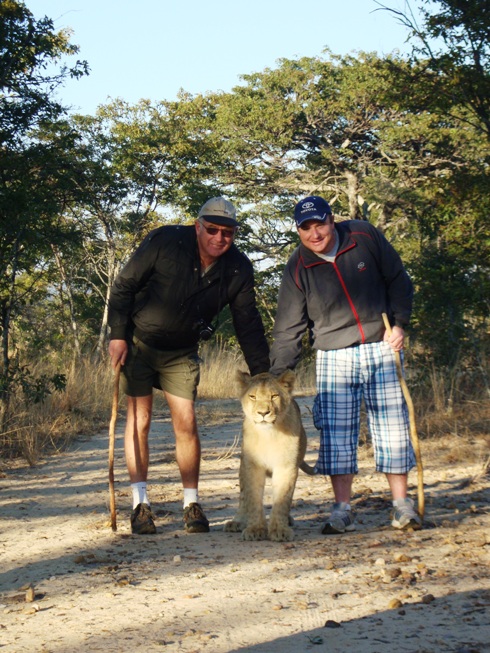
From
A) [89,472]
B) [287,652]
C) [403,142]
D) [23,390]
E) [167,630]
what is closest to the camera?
[287,652]

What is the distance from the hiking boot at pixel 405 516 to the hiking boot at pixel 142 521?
1432 mm

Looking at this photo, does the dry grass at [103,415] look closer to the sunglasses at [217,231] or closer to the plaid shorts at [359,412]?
the plaid shorts at [359,412]

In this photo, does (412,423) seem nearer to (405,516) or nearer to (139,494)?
(405,516)

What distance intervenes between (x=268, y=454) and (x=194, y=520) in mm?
627

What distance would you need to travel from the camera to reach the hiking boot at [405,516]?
208 inches

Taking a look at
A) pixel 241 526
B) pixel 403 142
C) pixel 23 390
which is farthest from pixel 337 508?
pixel 403 142

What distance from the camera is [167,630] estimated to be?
3611 millimetres

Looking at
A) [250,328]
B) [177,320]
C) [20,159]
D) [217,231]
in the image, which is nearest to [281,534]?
[250,328]

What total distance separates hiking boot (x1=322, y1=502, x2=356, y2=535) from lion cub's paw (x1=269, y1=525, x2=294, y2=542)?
0.80 feet

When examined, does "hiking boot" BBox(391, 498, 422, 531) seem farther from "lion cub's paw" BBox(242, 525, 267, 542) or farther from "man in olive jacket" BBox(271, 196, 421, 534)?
"lion cub's paw" BBox(242, 525, 267, 542)

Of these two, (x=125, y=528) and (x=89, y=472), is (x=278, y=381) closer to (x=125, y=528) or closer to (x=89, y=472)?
(x=125, y=528)

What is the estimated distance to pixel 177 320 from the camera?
570 centimetres

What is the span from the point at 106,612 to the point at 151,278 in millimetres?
2368

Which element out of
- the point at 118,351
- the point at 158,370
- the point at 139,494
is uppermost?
the point at 118,351
